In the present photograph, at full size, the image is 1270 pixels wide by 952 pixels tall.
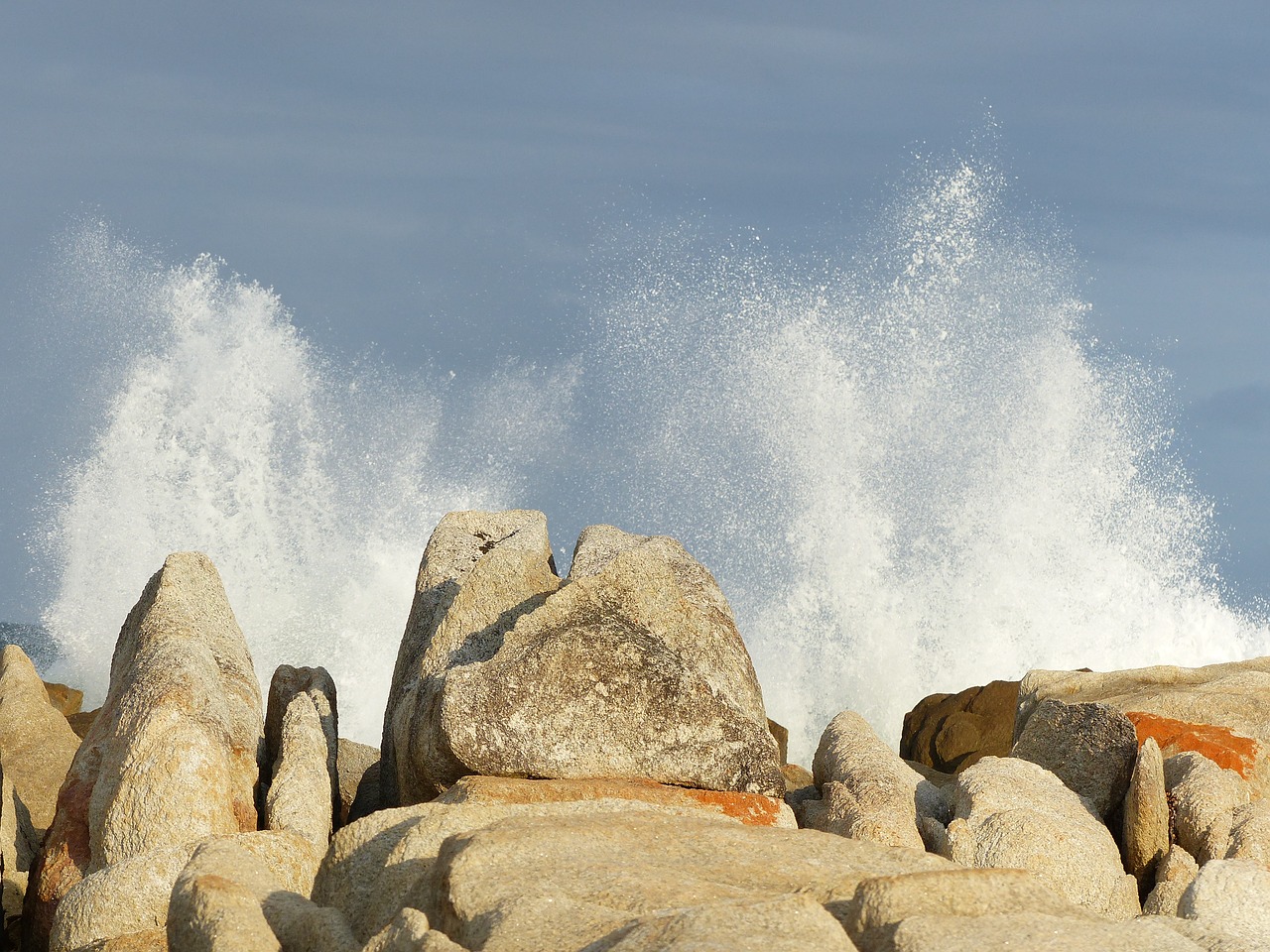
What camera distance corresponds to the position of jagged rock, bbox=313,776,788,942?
16.5 ft

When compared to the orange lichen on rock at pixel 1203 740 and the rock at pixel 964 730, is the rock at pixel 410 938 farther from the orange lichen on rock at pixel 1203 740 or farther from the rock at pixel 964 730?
the rock at pixel 964 730

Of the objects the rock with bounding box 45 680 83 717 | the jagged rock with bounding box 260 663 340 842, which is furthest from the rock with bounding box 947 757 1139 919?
the rock with bounding box 45 680 83 717

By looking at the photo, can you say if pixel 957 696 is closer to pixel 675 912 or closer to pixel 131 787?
pixel 131 787

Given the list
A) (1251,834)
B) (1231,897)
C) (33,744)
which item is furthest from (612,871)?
(33,744)

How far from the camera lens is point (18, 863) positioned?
743 cm

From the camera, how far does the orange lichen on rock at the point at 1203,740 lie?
8.35 meters

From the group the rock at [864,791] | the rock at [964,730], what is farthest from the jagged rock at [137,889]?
the rock at [964,730]

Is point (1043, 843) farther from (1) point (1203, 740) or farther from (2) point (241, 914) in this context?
(2) point (241, 914)

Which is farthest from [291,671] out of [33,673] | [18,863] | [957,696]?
[957,696]

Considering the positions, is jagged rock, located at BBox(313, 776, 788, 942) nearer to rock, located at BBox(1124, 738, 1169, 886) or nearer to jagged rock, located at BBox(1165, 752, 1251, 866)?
rock, located at BBox(1124, 738, 1169, 886)

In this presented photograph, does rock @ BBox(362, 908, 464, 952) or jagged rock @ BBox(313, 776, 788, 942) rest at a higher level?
jagged rock @ BBox(313, 776, 788, 942)

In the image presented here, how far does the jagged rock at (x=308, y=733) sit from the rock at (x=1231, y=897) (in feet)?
13.1

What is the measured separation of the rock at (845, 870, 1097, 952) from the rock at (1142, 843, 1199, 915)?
2452 mm

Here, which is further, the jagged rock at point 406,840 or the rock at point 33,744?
the rock at point 33,744
